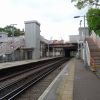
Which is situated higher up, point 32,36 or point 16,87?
point 32,36

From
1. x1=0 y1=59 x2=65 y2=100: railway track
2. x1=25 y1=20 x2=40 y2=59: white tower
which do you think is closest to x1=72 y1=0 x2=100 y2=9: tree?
x1=0 y1=59 x2=65 y2=100: railway track

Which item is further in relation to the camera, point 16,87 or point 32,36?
point 32,36

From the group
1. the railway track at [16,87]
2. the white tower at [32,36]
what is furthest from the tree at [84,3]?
the white tower at [32,36]

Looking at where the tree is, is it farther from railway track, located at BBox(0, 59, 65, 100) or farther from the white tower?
the white tower

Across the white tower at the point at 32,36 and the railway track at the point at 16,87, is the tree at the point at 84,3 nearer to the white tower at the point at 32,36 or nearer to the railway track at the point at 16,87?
the railway track at the point at 16,87

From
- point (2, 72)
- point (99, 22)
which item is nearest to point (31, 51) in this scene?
point (2, 72)

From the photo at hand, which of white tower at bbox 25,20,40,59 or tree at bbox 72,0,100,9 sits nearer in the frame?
tree at bbox 72,0,100,9

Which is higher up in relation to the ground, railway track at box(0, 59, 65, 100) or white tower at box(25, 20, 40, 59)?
white tower at box(25, 20, 40, 59)

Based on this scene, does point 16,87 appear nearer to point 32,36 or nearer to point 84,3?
point 84,3

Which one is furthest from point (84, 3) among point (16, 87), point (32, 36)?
point (32, 36)

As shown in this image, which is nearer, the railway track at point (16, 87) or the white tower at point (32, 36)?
the railway track at point (16, 87)

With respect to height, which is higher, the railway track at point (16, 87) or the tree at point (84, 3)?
the tree at point (84, 3)

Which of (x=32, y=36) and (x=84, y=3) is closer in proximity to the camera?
(x=84, y=3)

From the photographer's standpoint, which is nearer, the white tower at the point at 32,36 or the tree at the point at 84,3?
the tree at the point at 84,3
